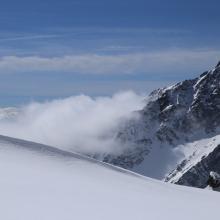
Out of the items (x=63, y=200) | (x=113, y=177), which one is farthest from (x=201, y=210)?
(x=113, y=177)

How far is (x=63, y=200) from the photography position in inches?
660

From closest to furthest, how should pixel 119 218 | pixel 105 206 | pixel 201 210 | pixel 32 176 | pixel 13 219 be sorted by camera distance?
pixel 13 219, pixel 119 218, pixel 105 206, pixel 201 210, pixel 32 176

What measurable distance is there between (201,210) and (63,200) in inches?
183

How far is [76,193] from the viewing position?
18172mm

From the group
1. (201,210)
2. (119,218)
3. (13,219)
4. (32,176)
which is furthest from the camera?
(32,176)

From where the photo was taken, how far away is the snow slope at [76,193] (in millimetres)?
15406

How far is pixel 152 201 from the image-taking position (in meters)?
18.5

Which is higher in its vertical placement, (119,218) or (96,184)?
(96,184)

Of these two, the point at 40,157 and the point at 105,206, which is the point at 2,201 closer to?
the point at 105,206

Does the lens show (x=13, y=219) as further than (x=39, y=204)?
No

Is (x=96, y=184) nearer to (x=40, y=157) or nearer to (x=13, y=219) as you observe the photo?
(x=40, y=157)

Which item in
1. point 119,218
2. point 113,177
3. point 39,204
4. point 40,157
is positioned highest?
point 40,157

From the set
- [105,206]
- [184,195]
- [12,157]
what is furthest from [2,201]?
[184,195]

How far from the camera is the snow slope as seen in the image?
15406 mm
